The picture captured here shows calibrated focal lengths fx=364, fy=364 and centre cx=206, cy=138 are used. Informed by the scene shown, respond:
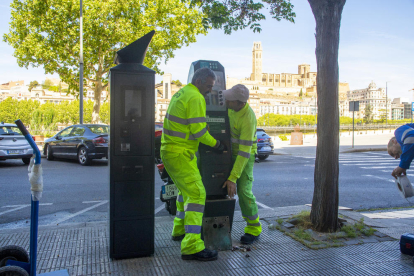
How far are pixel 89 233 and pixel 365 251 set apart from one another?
133 inches

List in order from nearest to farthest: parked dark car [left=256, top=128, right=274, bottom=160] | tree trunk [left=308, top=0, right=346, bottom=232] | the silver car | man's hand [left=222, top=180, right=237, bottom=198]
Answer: man's hand [left=222, top=180, right=237, bottom=198] → tree trunk [left=308, top=0, right=346, bottom=232] → the silver car → parked dark car [left=256, top=128, right=274, bottom=160]

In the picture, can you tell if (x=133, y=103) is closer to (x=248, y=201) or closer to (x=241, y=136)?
(x=241, y=136)

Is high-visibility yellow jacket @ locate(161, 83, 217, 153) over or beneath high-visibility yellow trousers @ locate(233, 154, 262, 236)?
over

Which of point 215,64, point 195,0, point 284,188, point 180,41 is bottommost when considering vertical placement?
point 284,188

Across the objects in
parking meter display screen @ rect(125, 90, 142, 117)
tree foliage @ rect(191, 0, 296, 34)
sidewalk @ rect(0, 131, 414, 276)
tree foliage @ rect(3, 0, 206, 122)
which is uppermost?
tree foliage @ rect(3, 0, 206, 122)

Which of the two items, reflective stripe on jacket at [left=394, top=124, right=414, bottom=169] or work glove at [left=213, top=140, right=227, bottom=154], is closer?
reflective stripe on jacket at [left=394, top=124, right=414, bottom=169]

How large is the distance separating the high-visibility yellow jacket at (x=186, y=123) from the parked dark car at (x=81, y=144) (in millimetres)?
9617

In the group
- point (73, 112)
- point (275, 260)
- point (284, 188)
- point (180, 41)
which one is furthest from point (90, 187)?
point (73, 112)

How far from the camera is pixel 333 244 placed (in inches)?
173

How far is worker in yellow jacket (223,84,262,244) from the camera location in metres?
4.18

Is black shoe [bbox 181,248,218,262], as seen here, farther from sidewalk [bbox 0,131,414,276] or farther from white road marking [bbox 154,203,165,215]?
white road marking [bbox 154,203,165,215]

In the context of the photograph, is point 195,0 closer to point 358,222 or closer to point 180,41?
point 358,222

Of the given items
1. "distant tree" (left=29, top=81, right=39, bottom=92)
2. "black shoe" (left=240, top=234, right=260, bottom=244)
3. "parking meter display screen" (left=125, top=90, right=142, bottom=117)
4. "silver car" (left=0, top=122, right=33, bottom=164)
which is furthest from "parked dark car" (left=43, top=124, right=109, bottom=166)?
"distant tree" (left=29, top=81, right=39, bottom=92)

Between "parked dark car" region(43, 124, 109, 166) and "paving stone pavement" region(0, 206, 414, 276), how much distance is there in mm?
8192
